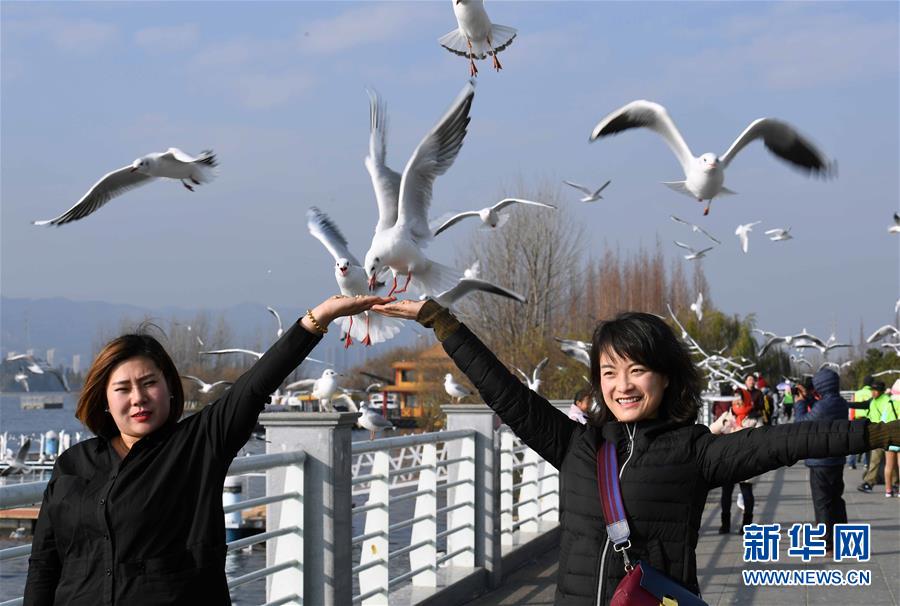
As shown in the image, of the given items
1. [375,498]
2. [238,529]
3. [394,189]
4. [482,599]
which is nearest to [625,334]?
[394,189]

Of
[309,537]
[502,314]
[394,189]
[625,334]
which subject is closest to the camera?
[625,334]

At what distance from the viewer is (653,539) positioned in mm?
2473

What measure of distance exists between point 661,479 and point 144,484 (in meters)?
1.13

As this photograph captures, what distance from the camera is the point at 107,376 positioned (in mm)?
2680

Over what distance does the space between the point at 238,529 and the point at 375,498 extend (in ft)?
34.7

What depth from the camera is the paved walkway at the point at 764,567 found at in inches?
283

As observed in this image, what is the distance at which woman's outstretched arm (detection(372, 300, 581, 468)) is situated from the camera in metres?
2.76

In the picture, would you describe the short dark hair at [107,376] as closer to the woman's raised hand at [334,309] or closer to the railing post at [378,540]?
the woman's raised hand at [334,309]

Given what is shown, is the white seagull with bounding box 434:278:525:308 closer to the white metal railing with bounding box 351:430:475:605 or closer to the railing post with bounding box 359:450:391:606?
the white metal railing with bounding box 351:430:475:605

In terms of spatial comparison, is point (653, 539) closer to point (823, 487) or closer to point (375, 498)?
point (375, 498)

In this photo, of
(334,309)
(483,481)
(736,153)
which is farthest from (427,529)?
(334,309)

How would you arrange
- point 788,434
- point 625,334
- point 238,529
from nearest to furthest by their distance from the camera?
point 788,434 < point 625,334 < point 238,529

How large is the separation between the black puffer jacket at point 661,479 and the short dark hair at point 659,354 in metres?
0.05

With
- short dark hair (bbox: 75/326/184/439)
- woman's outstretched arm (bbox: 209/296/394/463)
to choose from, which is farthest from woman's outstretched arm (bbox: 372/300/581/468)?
short dark hair (bbox: 75/326/184/439)
